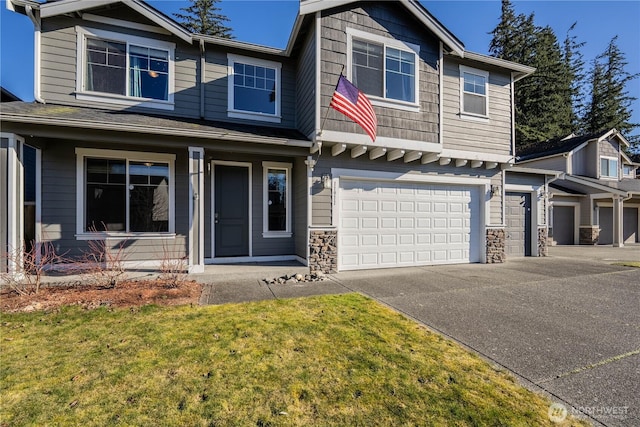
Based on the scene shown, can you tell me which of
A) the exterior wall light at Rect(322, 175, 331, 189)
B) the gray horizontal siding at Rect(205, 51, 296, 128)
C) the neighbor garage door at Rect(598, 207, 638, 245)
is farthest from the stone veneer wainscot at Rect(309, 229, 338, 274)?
the neighbor garage door at Rect(598, 207, 638, 245)

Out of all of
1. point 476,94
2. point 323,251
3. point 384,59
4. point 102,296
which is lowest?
point 102,296

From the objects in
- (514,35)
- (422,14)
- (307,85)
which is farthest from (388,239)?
(514,35)

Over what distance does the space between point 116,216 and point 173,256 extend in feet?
5.41

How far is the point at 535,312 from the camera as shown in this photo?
439 cm

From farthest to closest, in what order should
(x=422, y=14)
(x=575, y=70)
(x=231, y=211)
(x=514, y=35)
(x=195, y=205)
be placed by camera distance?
(x=575, y=70)
(x=514, y=35)
(x=231, y=211)
(x=422, y=14)
(x=195, y=205)

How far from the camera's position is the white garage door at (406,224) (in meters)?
7.43

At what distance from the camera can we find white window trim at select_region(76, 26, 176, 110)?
7004 mm

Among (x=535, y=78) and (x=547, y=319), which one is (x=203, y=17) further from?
(x=547, y=319)

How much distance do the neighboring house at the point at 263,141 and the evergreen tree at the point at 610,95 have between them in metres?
28.3

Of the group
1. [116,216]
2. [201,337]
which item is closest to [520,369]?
[201,337]

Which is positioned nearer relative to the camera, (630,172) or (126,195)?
(126,195)

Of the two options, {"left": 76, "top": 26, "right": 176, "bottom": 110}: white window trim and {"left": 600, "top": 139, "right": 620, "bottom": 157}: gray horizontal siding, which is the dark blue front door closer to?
{"left": 76, "top": 26, "right": 176, "bottom": 110}: white window trim

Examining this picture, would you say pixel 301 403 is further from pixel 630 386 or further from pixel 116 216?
pixel 116 216

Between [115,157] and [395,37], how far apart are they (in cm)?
756
